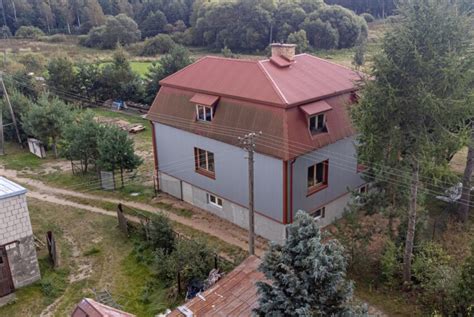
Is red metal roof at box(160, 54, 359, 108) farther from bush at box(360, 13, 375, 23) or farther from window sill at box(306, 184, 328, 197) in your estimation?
bush at box(360, 13, 375, 23)

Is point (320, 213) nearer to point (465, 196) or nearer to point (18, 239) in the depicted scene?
point (465, 196)

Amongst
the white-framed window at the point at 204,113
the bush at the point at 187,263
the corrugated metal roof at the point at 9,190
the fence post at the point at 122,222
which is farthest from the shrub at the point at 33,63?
the bush at the point at 187,263

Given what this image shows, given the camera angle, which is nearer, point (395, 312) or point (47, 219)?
point (395, 312)

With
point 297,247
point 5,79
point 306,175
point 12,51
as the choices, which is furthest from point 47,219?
point 12,51

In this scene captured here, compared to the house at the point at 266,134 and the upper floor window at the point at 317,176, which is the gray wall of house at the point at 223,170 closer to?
the house at the point at 266,134

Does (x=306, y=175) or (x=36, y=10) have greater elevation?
(x=36, y=10)

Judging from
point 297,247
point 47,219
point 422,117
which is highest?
point 422,117

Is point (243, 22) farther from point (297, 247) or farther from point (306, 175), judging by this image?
point (297, 247)

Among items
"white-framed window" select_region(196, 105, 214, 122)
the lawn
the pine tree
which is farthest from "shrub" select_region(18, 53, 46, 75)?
the pine tree
